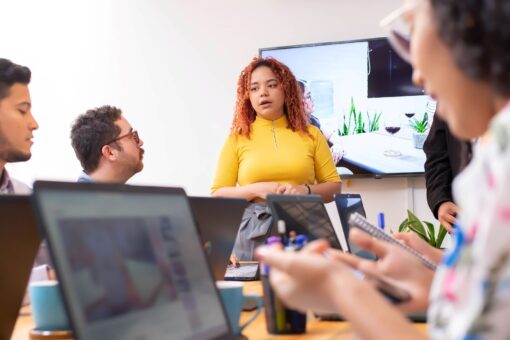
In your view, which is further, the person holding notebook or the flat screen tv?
the flat screen tv

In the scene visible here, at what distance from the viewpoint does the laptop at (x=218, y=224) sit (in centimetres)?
158

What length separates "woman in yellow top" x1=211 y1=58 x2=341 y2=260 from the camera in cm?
281

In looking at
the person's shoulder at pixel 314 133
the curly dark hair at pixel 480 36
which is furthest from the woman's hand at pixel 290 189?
the curly dark hair at pixel 480 36

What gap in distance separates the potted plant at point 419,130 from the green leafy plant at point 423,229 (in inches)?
16.3

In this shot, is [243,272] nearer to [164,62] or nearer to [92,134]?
[92,134]

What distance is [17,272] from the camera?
1228mm

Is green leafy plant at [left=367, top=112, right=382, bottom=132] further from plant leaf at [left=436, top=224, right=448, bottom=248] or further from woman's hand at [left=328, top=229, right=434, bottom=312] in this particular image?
woman's hand at [left=328, top=229, right=434, bottom=312]

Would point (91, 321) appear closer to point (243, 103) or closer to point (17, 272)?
point (17, 272)

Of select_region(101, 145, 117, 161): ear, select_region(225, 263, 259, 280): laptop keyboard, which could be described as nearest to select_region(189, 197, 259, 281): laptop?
select_region(225, 263, 259, 280): laptop keyboard

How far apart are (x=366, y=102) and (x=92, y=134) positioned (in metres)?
1.76

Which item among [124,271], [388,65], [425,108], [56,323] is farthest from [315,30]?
[124,271]

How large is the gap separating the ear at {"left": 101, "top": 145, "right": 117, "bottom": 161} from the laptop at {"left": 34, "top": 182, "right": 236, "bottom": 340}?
1975mm

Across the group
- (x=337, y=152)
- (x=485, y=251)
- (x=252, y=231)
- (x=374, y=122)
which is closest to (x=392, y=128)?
(x=374, y=122)

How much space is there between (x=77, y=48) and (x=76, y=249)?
13.5 feet
